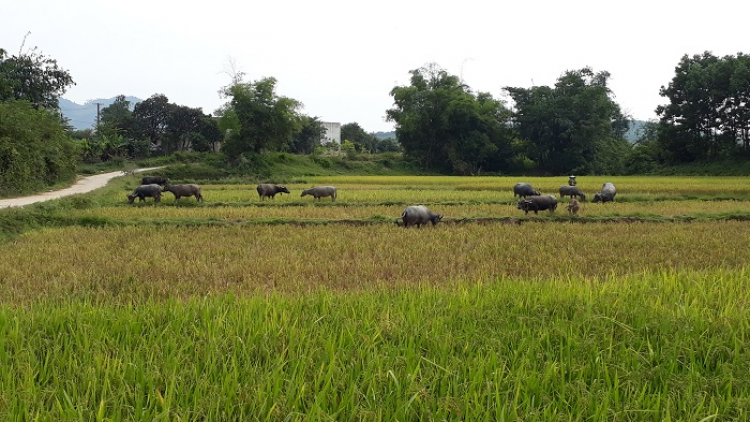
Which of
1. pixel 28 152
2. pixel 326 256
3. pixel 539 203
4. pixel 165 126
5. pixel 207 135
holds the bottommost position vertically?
pixel 326 256

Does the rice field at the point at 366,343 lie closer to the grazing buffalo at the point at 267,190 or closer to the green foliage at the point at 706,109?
the grazing buffalo at the point at 267,190

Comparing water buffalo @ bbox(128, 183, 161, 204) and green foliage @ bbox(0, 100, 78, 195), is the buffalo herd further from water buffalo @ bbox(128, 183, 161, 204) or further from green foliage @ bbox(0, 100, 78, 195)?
green foliage @ bbox(0, 100, 78, 195)

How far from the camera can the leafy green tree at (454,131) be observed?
39469 mm

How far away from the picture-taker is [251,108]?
34.3 meters

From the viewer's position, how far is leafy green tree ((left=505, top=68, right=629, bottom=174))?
122 feet

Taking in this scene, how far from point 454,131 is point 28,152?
103ft

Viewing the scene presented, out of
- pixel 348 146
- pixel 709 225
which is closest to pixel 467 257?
pixel 709 225

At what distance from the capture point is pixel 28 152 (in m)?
16.6

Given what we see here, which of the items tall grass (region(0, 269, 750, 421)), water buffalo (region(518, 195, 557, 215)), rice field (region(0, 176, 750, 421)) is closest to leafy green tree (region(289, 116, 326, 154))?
water buffalo (region(518, 195, 557, 215))

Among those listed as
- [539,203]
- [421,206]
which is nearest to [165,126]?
[421,206]

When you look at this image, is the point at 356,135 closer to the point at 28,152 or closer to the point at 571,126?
the point at 571,126

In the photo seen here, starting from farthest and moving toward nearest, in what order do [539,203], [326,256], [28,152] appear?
[28,152] < [539,203] < [326,256]

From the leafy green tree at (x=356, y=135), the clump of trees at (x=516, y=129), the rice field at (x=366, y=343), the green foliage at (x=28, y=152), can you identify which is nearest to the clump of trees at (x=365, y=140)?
the leafy green tree at (x=356, y=135)

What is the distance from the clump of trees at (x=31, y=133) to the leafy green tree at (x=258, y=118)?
10687 mm
